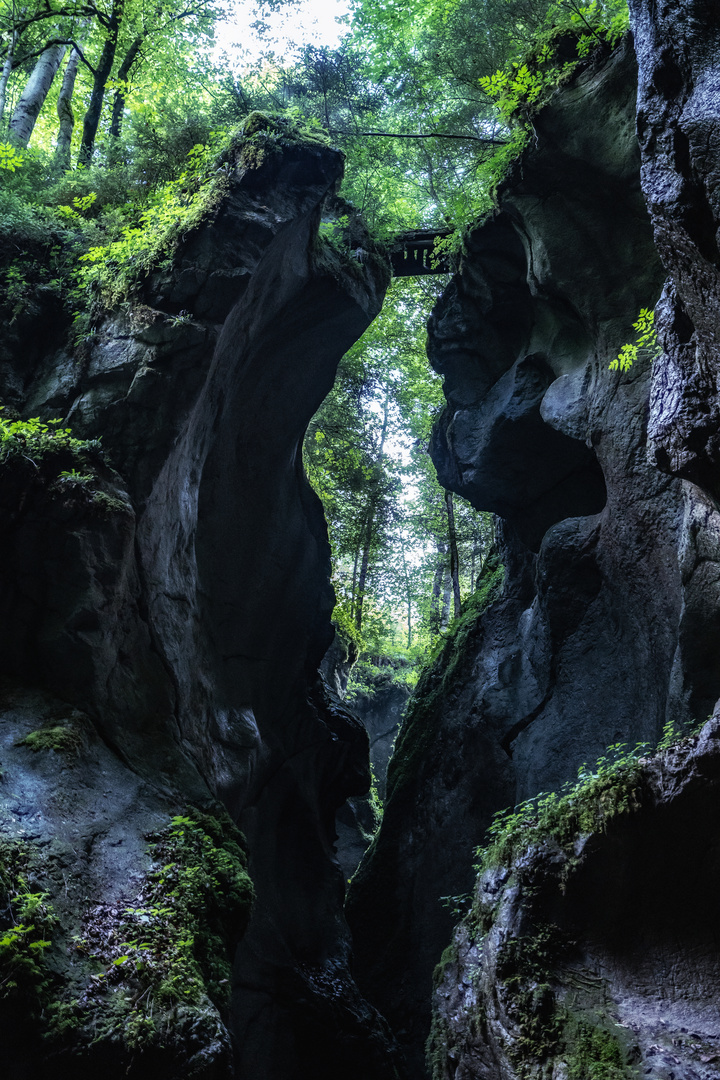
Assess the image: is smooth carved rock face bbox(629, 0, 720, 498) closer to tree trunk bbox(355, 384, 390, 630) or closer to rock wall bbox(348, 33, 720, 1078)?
rock wall bbox(348, 33, 720, 1078)

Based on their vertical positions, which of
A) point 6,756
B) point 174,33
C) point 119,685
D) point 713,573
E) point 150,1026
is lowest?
point 150,1026

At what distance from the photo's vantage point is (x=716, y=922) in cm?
555

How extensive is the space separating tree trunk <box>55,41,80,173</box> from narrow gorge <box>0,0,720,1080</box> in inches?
181

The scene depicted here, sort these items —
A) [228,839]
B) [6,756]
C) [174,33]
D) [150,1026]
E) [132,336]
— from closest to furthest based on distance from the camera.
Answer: [150,1026]
[6,756]
[228,839]
[132,336]
[174,33]

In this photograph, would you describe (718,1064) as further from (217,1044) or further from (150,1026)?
(150,1026)

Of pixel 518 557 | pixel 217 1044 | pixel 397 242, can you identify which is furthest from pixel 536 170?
pixel 217 1044

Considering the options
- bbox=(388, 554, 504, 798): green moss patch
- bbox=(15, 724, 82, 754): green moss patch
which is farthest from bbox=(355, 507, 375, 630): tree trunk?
bbox=(15, 724, 82, 754): green moss patch

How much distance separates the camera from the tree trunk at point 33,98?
40.0 feet

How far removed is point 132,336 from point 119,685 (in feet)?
14.2

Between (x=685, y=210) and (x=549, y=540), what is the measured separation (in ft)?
22.1

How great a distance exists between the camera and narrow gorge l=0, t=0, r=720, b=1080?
5.15 m

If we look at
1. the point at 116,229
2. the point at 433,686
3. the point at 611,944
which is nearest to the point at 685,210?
the point at 611,944

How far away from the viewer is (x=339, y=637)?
1703 centimetres

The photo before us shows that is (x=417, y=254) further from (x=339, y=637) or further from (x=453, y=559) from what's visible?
(x=339, y=637)
